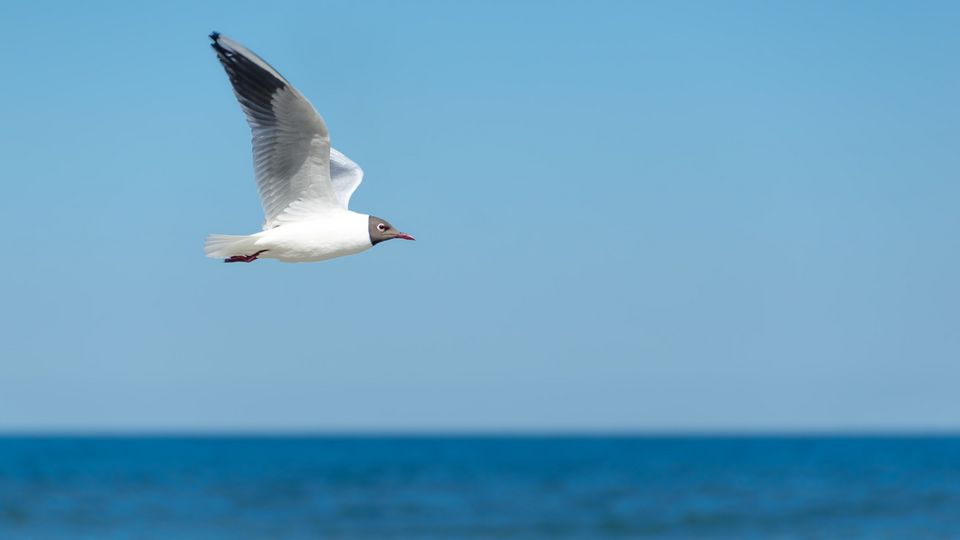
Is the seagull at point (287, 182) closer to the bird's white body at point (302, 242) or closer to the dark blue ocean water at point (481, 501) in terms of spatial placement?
the bird's white body at point (302, 242)

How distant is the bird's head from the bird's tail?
85 centimetres

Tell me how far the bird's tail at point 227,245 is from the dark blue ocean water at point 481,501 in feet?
73.2

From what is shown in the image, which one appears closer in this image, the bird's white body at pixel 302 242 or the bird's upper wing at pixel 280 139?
the bird's upper wing at pixel 280 139

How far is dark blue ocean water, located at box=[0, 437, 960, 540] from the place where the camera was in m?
32.0

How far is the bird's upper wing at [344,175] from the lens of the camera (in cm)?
1052

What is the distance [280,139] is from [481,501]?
32.2 metres

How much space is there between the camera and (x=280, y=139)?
919 centimetres

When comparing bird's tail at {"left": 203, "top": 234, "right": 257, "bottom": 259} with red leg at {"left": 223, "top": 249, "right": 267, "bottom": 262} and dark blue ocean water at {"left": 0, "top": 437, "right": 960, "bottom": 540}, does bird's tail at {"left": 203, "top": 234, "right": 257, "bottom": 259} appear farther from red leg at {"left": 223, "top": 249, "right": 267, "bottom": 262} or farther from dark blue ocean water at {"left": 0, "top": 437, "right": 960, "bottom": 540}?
dark blue ocean water at {"left": 0, "top": 437, "right": 960, "bottom": 540}

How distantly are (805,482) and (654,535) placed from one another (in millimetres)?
20306

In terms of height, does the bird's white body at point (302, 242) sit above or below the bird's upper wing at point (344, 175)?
below

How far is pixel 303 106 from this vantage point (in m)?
8.95

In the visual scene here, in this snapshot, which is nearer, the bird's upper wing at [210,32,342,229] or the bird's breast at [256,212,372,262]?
the bird's upper wing at [210,32,342,229]

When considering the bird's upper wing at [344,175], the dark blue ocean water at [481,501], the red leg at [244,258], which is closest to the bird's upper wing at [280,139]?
the red leg at [244,258]

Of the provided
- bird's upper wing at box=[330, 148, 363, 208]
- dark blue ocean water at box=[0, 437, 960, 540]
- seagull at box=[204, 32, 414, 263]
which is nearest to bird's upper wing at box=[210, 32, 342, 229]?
seagull at box=[204, 32, 414, 263]
